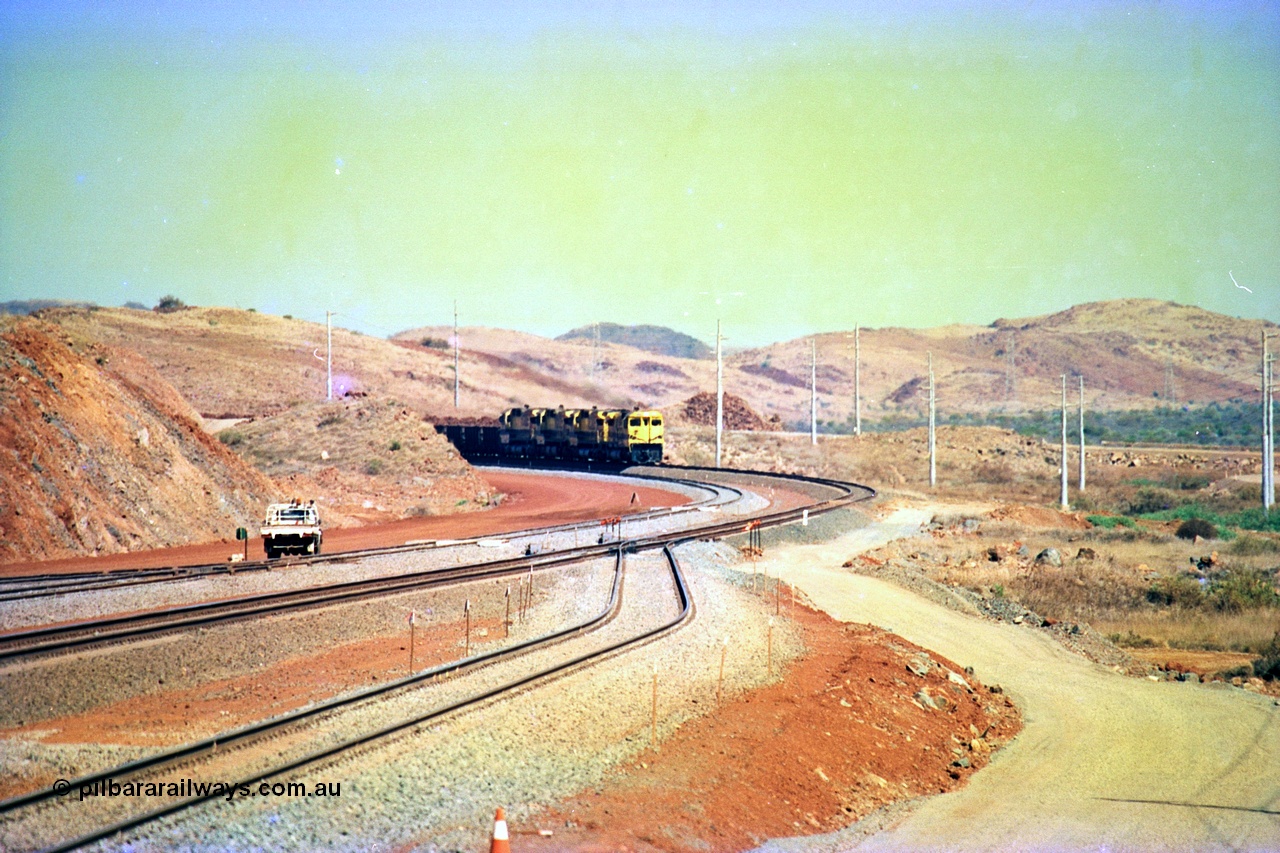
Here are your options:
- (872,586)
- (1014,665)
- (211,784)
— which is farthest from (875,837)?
(872,586)

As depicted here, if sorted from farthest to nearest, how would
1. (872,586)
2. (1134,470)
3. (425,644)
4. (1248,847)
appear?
(1134,470)
(872,586)
(425,644)
(1248,847)

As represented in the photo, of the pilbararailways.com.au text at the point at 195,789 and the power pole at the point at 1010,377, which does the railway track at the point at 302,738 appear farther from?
the power pole at the point at 1010,377

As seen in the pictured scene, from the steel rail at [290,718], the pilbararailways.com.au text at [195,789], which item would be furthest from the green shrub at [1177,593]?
the pilbararailways.com.au text at [195,789]

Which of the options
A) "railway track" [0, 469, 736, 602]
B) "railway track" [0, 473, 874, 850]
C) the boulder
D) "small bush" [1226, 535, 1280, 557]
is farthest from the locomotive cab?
"railway track" [0, 473, 874, 850]

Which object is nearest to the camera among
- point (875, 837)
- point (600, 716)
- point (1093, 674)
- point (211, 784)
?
point (211, 784)

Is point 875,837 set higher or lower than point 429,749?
lower

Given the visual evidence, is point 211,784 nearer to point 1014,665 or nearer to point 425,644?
point 425,644

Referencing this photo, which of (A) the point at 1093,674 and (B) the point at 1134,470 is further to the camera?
(B) the point at 1134,470
